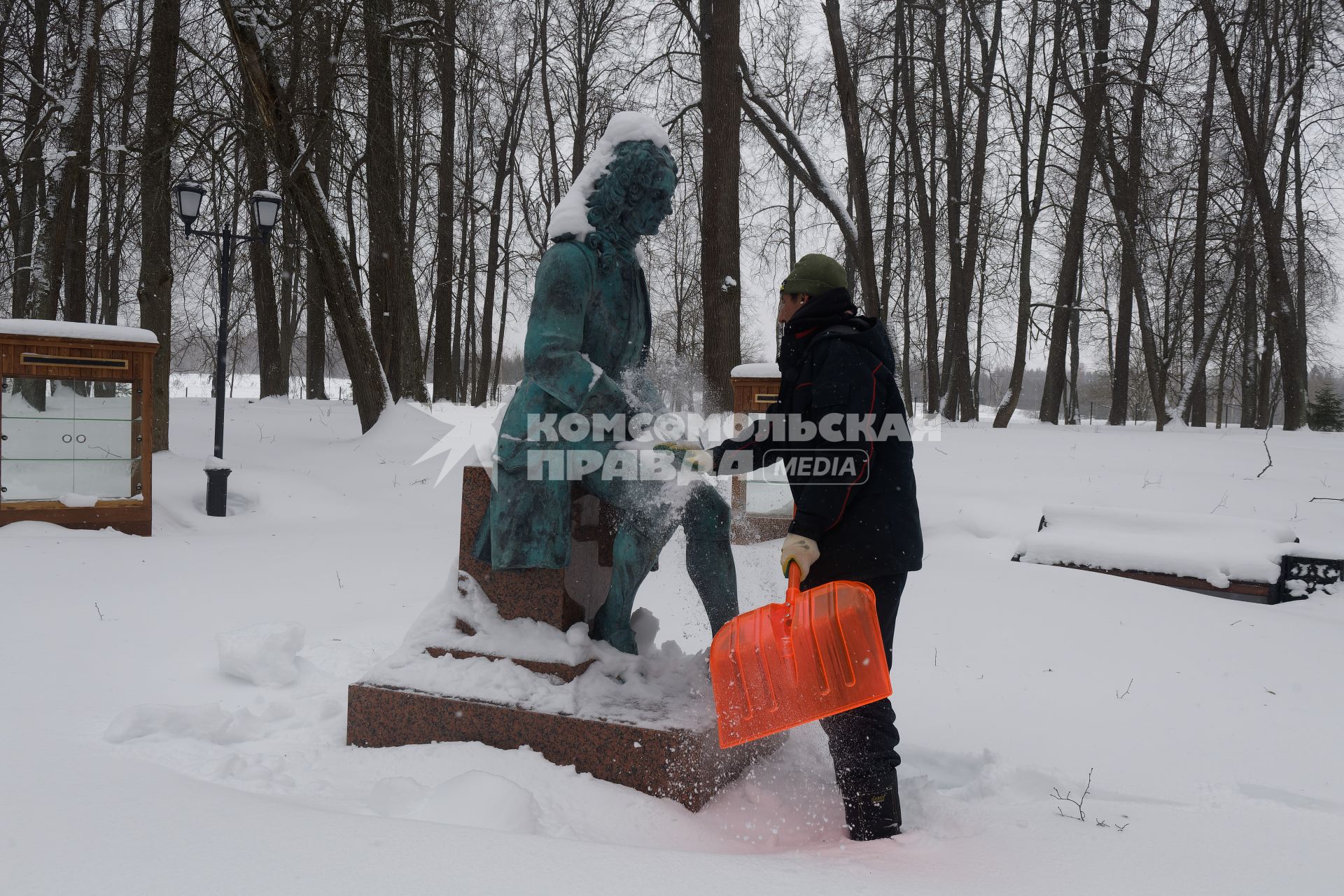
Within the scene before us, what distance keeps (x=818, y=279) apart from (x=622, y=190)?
778 millimetres

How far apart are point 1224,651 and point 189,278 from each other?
1837cm

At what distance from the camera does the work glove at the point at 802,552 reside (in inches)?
96.2

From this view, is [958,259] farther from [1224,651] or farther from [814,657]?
[814,657]

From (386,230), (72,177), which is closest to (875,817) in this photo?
(386,230)

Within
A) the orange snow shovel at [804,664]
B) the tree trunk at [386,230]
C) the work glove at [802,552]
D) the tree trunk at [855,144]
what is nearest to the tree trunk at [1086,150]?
the tree trunk at [855,144]

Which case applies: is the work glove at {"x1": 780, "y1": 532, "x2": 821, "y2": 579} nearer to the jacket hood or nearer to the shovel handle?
the shovel handle

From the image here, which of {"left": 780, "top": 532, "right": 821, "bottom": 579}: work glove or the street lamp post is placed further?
the street lamp post

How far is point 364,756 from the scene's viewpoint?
9.35 feet

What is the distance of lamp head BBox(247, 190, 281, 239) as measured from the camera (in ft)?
29.1

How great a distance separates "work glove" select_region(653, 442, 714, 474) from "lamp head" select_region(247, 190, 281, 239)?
7711mm

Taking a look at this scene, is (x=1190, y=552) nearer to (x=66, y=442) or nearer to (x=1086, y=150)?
(x=66, y=442)

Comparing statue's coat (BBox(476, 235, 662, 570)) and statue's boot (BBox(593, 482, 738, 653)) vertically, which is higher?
statue's coat (BBox(476, 235, 662, 570))

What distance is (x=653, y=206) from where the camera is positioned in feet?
9.94

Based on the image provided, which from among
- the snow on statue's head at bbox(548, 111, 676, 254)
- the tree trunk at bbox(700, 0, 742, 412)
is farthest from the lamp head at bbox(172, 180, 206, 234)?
the snow on statue's head at bbox(548, 111, 676, 254)
